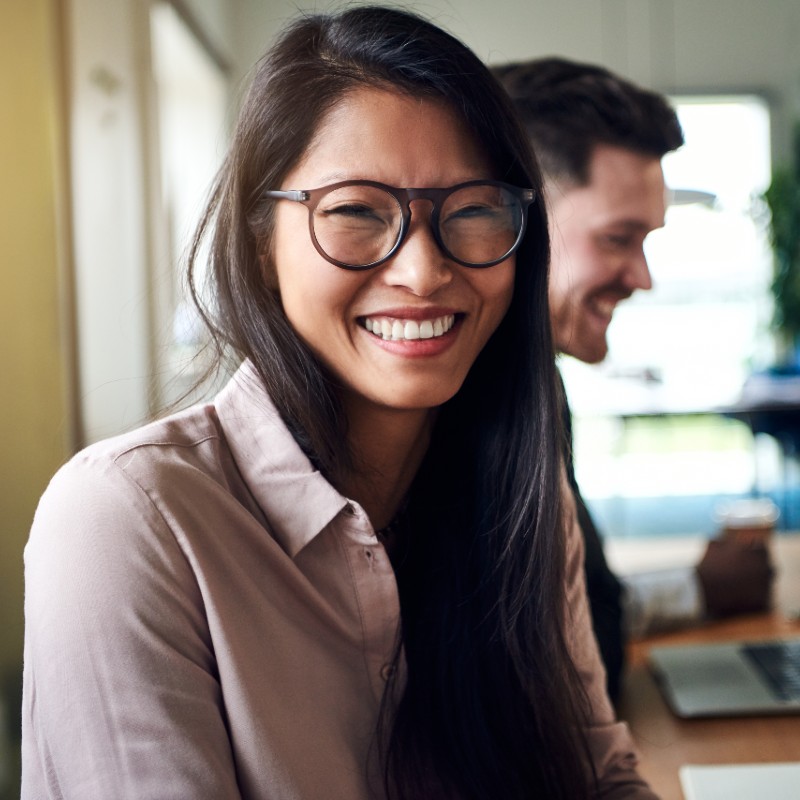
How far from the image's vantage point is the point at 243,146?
101 centimetres

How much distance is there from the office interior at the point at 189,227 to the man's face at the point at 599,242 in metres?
0.61

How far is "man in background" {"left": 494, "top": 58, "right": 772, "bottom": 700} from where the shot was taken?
171cm

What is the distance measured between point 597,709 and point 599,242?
849mm

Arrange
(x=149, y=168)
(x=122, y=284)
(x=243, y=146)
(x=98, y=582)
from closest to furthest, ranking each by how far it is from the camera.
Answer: (x=98, y=582)
(x=243, y=146)
(x=122, y=284)
(x=149, y=168)

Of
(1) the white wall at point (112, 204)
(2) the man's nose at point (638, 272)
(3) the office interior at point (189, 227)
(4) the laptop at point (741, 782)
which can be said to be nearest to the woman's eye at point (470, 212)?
(3) the office interior at point (189, 227)

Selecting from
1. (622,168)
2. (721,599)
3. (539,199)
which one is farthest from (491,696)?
(622,168)

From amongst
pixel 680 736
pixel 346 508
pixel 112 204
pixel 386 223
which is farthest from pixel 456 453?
pixel 112 204

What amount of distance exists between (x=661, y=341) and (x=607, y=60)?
179 cm

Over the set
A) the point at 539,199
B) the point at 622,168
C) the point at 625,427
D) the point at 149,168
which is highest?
the point at 149,168

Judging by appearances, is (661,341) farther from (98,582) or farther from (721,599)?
(98,582)

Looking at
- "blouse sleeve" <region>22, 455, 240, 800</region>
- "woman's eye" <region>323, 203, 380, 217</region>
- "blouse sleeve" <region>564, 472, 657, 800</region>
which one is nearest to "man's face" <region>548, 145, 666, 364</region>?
"blouse sleeve" <region>564, 472, 657, 800</region>

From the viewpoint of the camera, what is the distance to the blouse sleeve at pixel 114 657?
0.75 metres

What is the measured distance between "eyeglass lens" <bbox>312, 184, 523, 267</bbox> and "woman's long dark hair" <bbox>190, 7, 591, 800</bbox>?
63 millimetres

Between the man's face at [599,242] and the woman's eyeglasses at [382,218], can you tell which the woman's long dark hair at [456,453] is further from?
the man's face at [599,242]
